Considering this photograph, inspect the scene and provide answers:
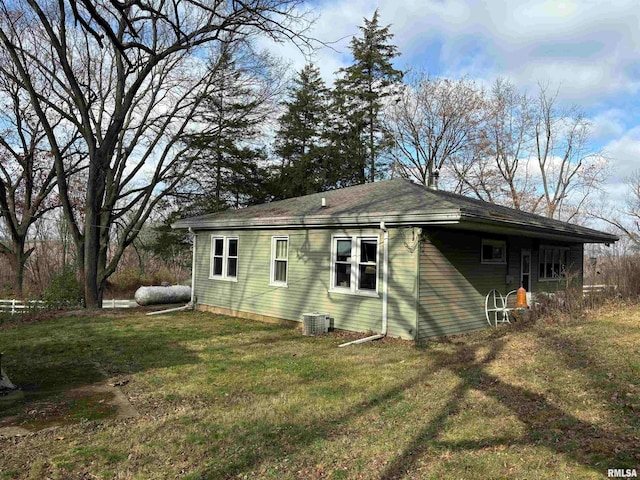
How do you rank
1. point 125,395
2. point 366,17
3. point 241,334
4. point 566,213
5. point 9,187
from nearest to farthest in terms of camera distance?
point 125,395 < point 241,334 < point 9,187 < point 366,17 < point 566,213

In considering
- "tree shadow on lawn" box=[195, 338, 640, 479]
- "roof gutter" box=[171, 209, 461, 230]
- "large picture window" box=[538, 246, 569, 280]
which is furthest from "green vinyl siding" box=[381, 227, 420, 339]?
"large picture window" box=[538, 246, 569, 280]

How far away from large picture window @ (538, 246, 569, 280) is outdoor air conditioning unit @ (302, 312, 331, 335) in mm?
7006

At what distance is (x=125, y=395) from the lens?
5.37 meters

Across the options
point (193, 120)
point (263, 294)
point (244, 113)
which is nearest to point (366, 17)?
point (244, 113)

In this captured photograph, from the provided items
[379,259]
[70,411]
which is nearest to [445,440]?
[70,411]

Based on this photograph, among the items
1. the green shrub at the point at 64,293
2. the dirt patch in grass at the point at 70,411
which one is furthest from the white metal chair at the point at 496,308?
the green shrub at the point at 64,293

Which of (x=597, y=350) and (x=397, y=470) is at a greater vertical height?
(x=597, y=350)

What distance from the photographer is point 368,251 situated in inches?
376

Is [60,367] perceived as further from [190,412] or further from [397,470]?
[397,470]

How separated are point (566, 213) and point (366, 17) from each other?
18838mm

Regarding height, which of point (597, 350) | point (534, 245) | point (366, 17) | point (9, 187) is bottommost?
point (597, 350)

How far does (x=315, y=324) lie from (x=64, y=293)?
31.6ft

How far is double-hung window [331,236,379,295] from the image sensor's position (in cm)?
941

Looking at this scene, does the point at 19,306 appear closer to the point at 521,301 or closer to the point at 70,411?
the point at 70,411
